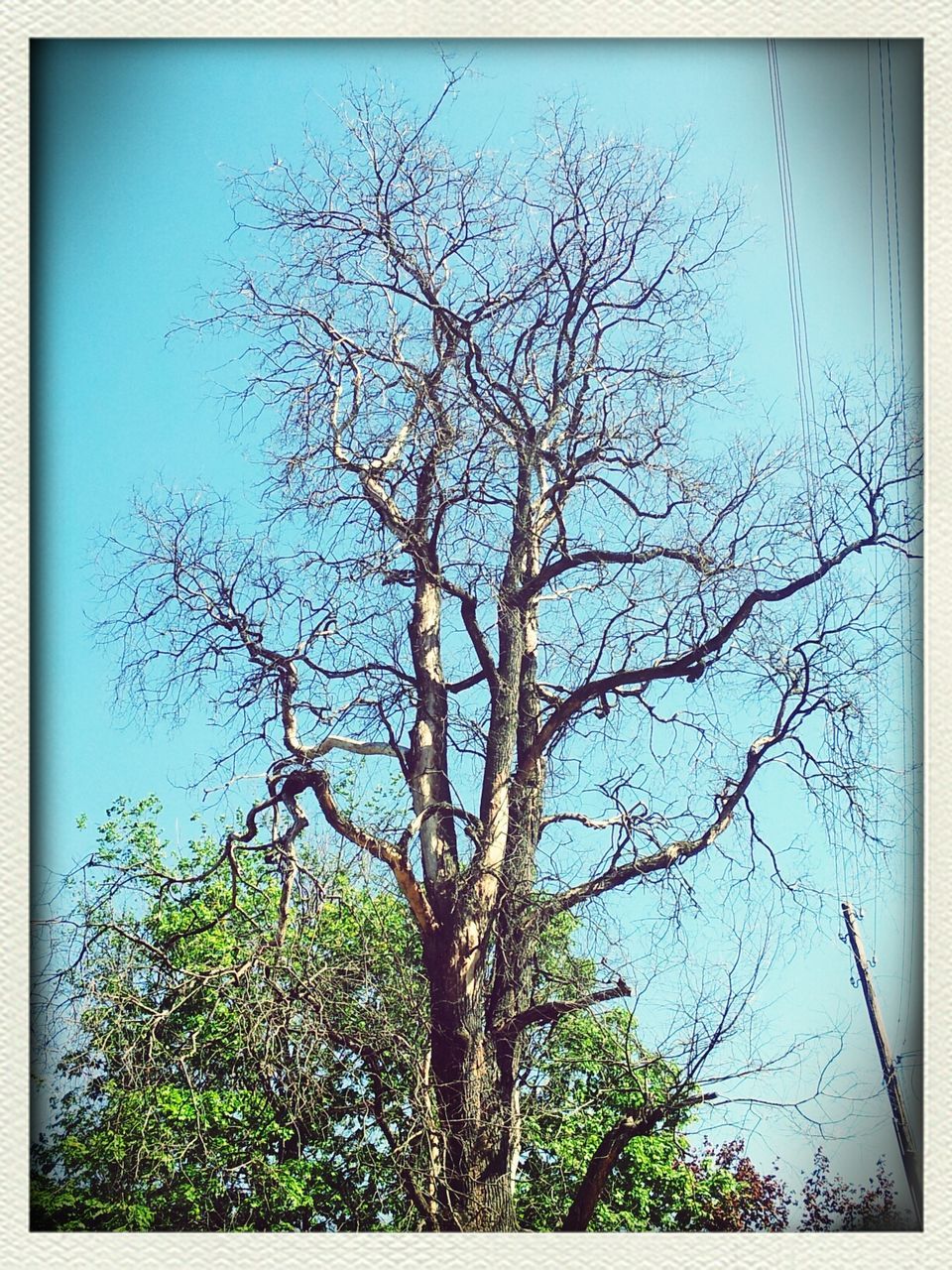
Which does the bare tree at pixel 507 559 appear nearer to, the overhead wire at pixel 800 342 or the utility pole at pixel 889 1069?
the overhead wire at pixel 800 342

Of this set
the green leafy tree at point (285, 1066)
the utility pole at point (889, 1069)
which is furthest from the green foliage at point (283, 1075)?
the utility pole at point (889, 1069)

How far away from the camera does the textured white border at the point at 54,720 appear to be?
2322mm

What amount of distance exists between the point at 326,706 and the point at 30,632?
0.60 meters

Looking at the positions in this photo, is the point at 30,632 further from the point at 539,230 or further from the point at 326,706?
the point at 539,230

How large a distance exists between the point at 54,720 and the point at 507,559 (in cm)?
96

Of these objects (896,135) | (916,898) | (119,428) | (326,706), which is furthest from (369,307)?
(916,898)

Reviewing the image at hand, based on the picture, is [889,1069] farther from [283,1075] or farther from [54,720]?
[54,720]

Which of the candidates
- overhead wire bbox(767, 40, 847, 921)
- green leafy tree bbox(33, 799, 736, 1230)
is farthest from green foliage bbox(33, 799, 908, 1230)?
overhead wire bbox(767, 40, 847, 921)

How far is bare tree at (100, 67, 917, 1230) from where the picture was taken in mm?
2424

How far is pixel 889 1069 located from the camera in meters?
2.36

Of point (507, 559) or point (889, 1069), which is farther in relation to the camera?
point (507, 559)

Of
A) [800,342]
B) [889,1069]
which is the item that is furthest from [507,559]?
[889,1069]

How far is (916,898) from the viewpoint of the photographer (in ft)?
7.78

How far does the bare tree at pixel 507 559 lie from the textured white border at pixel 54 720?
0.44ft
